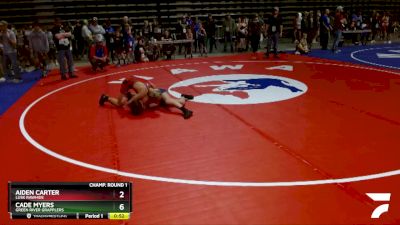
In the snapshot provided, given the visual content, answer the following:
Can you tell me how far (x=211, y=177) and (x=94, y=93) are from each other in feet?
16.9

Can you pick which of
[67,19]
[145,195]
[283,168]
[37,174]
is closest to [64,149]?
[37,174]

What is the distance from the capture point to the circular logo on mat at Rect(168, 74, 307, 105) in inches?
292

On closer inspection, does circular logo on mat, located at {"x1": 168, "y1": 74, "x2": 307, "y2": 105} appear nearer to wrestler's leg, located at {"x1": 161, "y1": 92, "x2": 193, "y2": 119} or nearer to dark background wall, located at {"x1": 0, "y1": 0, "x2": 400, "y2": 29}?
wrestler's leg, located at {"x1": 161, "y1": 92, "x2": 193, "y2": 119}

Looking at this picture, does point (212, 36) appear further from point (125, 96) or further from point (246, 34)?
point (125, 96)

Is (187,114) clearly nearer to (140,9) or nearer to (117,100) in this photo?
(117,100)
